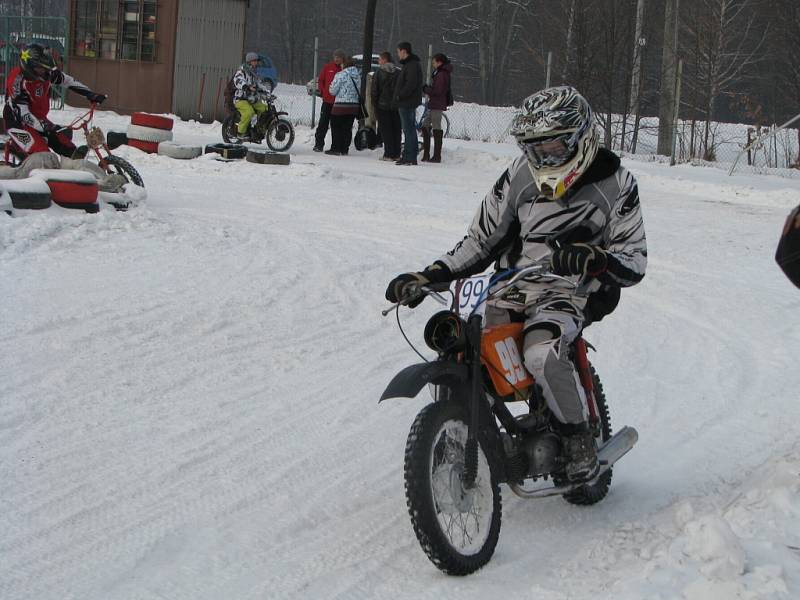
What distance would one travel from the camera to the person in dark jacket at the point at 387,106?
18266mm

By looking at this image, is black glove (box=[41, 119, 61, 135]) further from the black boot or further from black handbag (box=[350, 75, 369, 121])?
the black boot

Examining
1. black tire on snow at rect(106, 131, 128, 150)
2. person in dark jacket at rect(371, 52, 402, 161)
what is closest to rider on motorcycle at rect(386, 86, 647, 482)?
black tire on snow at rect(106, 131, 128, 150)

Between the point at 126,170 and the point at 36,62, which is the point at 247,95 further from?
the point at 36,62

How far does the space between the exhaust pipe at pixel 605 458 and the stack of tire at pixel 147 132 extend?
1322cm

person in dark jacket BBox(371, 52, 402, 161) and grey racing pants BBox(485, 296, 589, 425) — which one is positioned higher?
person in dark jacket BBox(371, 52, 402, 161)

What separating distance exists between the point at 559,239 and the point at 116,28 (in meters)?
23.4

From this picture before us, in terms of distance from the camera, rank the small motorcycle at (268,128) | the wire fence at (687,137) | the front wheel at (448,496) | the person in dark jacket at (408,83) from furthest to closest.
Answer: the wire fence at (687,137) → the small motorcycle at (268,128) → the person in dark jacket at (408,83) → the front wheel at (448,496)

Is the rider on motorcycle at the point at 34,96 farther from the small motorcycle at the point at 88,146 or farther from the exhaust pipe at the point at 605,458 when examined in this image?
the exhaust pipe at the point at 605,458

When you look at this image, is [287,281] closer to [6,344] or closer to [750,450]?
[6,344]

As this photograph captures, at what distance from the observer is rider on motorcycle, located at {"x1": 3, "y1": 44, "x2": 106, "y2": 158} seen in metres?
11.2

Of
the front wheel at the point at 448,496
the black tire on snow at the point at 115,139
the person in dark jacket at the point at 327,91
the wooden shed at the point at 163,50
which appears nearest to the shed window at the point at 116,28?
the wooden shed at the point at 163,50

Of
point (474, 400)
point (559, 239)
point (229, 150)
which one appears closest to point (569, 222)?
point (559, 239)

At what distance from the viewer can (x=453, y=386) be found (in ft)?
12.9

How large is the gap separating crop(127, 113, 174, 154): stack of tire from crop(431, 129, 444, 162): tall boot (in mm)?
5003
